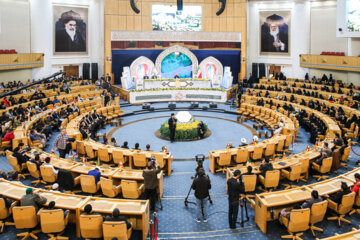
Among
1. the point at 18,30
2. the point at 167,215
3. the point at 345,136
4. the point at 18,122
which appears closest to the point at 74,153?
the point at 18,122

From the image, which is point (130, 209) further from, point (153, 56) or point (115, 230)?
point (153, 56)

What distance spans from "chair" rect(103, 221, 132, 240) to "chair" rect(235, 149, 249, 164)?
21.9 ft

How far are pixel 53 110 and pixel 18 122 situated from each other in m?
3.12

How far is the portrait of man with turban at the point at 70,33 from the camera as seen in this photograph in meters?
30.7

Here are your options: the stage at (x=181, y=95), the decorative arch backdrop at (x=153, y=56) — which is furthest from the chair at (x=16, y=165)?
the decorative arch backdrop at (x=153, y=56)

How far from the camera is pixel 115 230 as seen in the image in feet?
22.4

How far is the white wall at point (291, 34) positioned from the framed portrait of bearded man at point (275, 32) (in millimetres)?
406

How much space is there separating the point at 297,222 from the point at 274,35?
98.2ft

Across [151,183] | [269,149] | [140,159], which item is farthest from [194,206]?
[269,149]

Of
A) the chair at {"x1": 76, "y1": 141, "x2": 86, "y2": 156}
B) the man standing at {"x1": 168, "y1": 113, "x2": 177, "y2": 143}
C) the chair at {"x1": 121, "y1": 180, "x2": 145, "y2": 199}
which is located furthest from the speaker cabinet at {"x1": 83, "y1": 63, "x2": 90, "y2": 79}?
the chair at {"x1": 121, "y1": 180, "x2": 145, "y2": 199}

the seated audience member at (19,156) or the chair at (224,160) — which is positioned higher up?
the seated audience member at (19,156)

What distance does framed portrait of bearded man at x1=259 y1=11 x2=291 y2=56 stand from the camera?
3312 centimetres

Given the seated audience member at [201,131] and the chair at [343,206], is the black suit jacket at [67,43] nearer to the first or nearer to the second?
the seated audience member at [201,131]

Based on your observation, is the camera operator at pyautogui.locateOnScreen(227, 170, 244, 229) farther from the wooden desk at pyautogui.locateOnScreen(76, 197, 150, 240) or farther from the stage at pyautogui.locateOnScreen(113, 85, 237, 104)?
the stage at pyautogui.locateOnScreen(113, 85, 237, 104)
